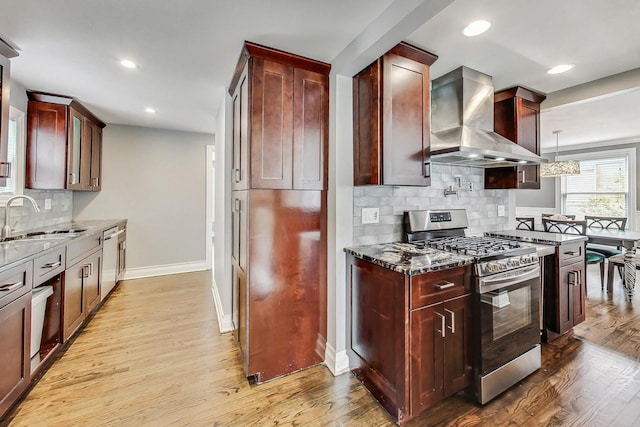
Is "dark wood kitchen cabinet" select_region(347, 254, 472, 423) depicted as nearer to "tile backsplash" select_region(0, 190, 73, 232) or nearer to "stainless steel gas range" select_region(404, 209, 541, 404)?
"stainless steel gas range" select_region(404, 209, 541, 404)

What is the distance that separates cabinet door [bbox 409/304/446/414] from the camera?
5.10ft

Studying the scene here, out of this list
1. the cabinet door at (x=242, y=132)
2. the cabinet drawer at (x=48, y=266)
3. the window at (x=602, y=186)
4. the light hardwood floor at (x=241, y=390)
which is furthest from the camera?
the window at (x=602, y=186)

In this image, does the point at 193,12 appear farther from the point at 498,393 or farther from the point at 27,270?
the point at 498,393

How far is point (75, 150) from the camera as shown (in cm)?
330

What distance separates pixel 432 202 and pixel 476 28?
52.6 inches

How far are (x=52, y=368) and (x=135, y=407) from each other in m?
0.96

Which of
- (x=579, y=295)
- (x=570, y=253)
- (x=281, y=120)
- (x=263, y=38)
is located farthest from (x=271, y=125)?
(x=579, y=295)

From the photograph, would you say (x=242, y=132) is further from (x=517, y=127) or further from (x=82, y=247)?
(x=517, y=127)

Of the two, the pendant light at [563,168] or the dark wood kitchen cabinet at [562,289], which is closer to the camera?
the dark wood kitchen cabinet at [562,289]

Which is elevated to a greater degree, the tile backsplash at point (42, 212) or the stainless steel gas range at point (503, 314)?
the tile backsplash at point (42, 212)

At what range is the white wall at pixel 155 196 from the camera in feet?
13.6

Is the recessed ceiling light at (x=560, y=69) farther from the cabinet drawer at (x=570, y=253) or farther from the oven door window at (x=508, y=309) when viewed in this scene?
the oven door window at (x=508, y=309)

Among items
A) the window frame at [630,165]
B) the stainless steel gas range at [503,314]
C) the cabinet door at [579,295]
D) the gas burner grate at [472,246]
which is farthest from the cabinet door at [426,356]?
the window frame at [630,165]

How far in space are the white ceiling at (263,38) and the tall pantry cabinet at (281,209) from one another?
0.79 ft
